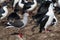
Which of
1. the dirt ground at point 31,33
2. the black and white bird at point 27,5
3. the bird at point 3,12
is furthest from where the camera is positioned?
the black and white bird at point 27,5

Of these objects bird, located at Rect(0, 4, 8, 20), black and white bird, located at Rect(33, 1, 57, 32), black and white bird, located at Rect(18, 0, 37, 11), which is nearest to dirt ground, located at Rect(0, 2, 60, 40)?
black and white bird, located at Rect(33, 1, 57, 32)

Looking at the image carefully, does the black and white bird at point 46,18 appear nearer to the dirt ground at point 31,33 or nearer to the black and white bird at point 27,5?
the dirt ground at point 31,33

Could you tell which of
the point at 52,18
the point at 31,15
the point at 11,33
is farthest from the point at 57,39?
the point at 31,15

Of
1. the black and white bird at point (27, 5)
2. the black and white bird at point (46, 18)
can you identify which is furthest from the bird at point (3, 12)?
the black and white bird at point (46, 18)

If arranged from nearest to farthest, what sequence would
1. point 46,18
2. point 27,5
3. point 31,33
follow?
point 46,18 < point 31,33 < point 27,5

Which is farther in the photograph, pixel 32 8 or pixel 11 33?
pixel 32 8

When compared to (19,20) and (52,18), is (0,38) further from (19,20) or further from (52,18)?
(52,18)

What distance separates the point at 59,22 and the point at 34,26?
1.07 m

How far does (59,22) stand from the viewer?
1261 centimetres

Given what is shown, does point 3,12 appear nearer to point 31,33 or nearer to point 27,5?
point 27,5

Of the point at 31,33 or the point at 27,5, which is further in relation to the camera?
the point at 27,5

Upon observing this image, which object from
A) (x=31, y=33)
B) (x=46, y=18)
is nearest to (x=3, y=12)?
(x=31, y=33)

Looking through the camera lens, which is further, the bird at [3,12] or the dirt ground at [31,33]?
the bird at [3,12]

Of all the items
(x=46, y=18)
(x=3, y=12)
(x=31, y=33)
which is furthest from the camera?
(x=3, y=12)
